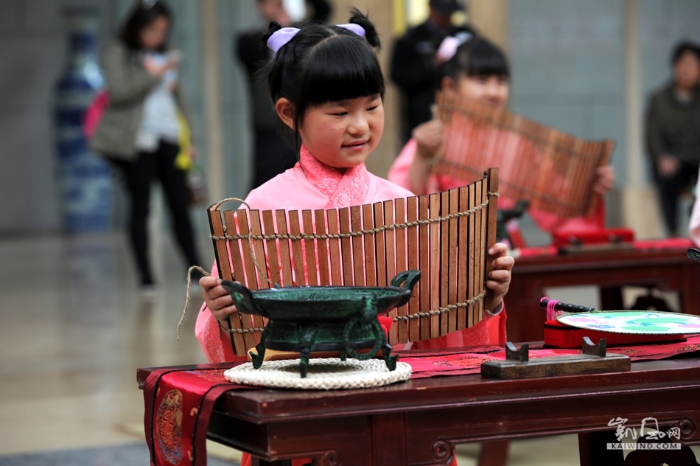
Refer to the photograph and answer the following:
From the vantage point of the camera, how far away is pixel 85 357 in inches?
269

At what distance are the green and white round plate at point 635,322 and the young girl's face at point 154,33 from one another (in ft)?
22.5

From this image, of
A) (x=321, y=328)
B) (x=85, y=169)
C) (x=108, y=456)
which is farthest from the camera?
(x=85, y=169)

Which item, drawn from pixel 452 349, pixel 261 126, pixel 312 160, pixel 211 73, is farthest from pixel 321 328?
pixel 211 73

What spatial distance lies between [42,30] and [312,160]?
1445 cm

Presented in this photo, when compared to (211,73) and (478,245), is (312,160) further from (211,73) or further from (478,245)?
(211,73)

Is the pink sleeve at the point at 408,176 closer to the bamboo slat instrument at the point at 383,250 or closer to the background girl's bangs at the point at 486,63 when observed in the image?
the background girl's bangs at the point at 486,63

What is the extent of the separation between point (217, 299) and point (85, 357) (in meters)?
4.62

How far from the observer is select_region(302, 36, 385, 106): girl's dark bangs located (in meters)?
2.62

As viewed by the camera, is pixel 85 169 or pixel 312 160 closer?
pixel 312 160

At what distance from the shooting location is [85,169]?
52.5ft

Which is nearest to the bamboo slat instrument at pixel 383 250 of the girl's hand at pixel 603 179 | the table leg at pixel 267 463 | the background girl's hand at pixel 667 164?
the table leg at pixel 267 463

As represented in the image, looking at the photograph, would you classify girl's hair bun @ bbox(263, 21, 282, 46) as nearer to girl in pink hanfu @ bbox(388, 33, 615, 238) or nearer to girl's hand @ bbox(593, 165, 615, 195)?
girl in pink hanfu @ bbox(388, 33, 615, 238)

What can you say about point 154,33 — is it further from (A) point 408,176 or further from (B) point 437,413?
(B) point 437,413

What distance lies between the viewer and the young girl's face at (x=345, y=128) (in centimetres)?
267
